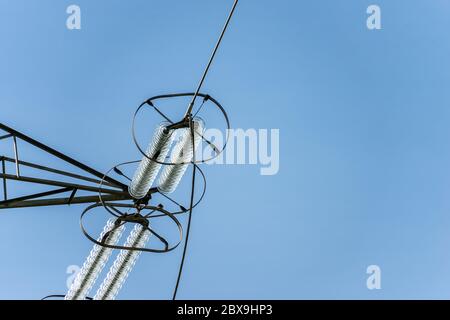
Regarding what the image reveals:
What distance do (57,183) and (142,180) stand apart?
1.58 meters

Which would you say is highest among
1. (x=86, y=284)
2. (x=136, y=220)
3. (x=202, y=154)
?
(x=202, y=154)

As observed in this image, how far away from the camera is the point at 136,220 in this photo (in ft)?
25.4

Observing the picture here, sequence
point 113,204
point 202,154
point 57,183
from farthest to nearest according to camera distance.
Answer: point 57,183, point 113,204, point 202,154
